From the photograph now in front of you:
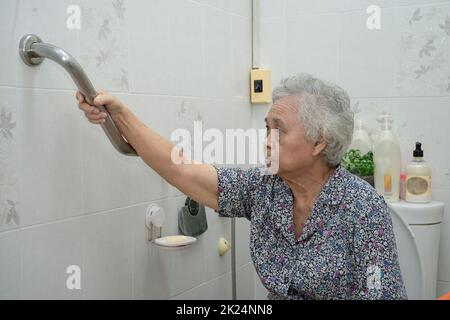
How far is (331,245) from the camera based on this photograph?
124cm

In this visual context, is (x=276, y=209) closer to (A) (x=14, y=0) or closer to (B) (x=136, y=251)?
(B) (x=136, y=251)

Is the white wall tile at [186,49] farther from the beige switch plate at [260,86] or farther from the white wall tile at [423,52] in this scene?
the white wall tile at [423,52]

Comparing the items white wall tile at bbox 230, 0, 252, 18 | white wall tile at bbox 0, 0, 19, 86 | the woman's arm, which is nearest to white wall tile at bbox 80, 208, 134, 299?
the woman's arm

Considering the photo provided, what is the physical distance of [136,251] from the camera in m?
1.39

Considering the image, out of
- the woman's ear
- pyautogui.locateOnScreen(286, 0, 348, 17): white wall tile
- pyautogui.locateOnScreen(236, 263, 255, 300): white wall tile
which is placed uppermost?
pyautogui.locateOnScreen(286, 0, 348, 17): white wall tile

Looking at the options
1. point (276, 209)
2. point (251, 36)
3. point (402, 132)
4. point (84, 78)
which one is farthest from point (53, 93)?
point (402, 132)

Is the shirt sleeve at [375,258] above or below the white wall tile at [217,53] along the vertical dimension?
below

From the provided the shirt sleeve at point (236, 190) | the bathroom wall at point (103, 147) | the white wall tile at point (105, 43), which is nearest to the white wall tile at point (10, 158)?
the bathroom wall at point (103, 147)

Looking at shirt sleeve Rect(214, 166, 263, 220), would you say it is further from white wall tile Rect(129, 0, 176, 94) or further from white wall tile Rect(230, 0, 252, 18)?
white wall tile Rect(230, 0, 252, 18)

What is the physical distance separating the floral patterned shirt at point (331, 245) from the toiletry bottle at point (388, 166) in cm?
46

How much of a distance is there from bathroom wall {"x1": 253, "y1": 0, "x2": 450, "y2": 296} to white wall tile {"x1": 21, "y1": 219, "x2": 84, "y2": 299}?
1.14 metres

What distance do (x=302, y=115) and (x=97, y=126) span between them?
0.51 meters

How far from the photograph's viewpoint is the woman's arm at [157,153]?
1131mm

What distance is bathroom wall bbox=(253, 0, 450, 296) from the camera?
1739mm
